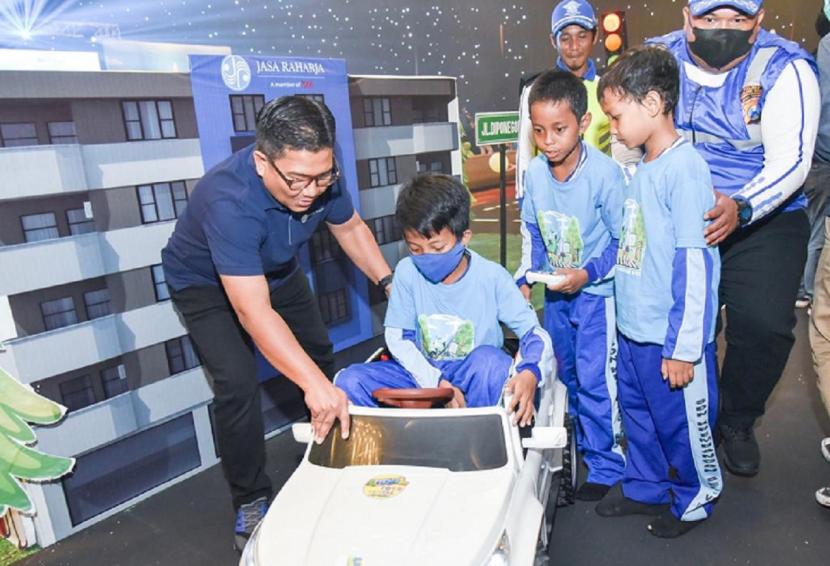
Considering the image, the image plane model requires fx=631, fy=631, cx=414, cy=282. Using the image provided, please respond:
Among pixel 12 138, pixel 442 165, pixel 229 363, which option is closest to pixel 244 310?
pixel 229 363

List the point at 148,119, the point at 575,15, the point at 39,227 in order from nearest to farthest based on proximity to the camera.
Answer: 1. the point at 39,227
2. the point at 148,119
3. the point at 575,15

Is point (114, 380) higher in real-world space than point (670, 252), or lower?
lower

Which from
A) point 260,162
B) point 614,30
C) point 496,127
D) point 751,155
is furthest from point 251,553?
point 614,30

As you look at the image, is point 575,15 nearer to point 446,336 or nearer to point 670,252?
point 670,252

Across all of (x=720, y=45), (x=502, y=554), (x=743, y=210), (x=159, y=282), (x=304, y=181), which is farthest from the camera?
(x=159, y=282)

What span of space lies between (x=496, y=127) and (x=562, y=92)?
1.55 m

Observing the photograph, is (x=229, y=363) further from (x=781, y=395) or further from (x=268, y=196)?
(x=781, y=395)

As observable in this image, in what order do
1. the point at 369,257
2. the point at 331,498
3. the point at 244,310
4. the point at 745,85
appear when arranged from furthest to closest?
1. the point at 369,257
2. the point at 745,85
3. the point at 244,310
4. the point at 331,498

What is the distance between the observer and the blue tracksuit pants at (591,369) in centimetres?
233

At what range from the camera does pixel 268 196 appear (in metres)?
2.03

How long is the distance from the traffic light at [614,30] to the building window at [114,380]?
11.2 ft

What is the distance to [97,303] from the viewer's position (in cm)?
244

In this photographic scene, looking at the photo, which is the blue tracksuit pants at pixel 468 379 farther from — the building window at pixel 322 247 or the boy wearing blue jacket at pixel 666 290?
the building window at pixel 322 247

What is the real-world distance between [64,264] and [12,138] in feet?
1.52
